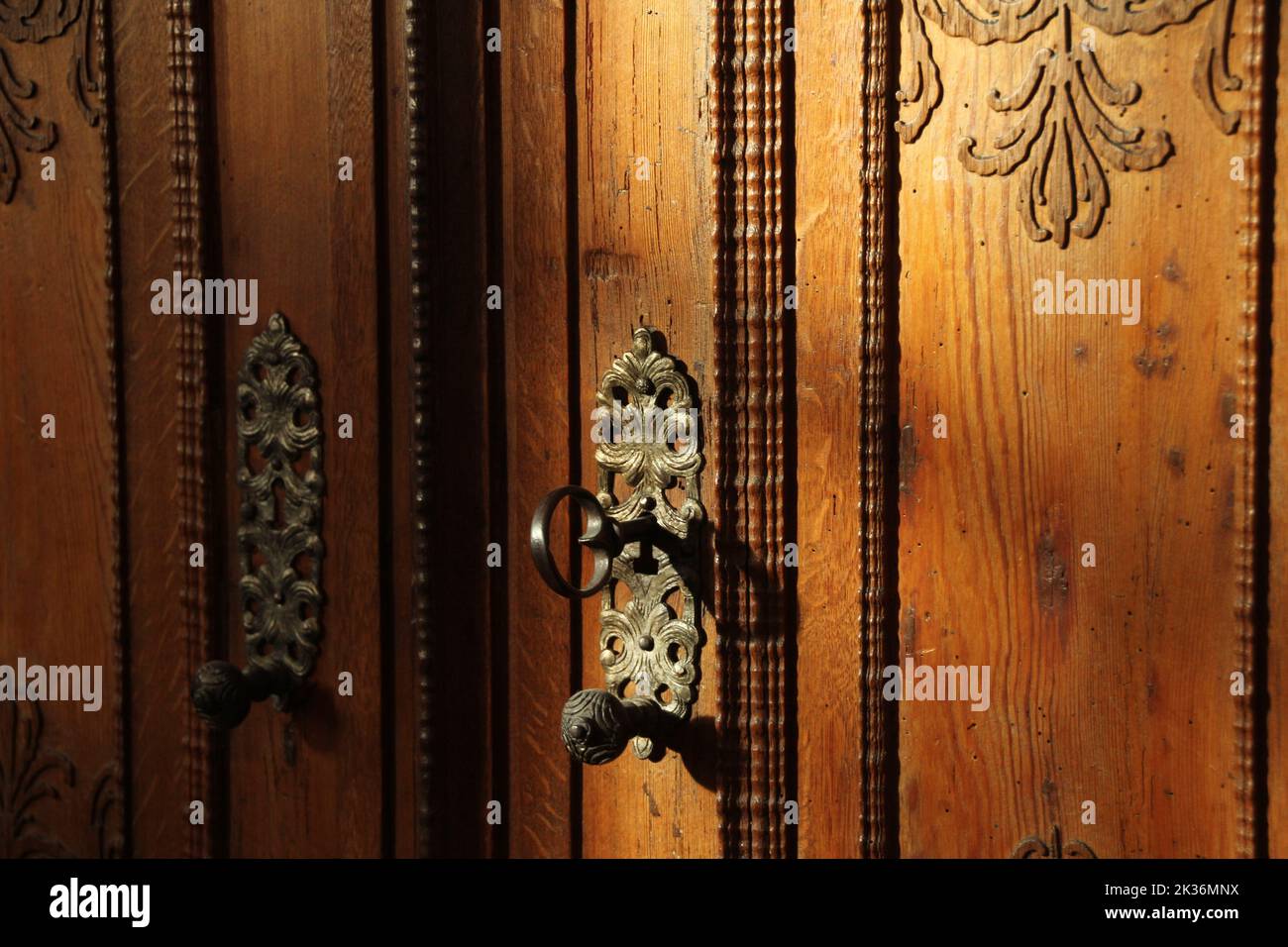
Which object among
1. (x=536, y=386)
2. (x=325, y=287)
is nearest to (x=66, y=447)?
(x=325, y=287)

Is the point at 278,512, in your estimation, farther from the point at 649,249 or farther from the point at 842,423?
the point at 842,423

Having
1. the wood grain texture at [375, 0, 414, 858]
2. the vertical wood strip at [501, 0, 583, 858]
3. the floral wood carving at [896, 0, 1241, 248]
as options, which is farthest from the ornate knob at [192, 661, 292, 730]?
the floral wood carving at [896, 0, 1241, 248]

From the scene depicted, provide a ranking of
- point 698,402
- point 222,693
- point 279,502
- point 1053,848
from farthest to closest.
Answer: point 279,502
point 222,693
point 698,402
point 1053,848

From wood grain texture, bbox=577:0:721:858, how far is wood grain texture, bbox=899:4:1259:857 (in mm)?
196

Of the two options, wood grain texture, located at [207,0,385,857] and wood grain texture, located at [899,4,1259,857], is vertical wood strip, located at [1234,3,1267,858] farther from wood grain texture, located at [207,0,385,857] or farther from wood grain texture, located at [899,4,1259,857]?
wood grain texture, located at [207,0,385,857]

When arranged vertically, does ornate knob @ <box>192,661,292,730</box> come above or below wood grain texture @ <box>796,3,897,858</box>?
below

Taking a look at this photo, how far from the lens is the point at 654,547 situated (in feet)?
4.39

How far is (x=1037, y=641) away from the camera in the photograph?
120 centimetres

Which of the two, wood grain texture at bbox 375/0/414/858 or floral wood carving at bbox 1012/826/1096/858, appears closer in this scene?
floral wood carving at bbox 1012/826/1096/858

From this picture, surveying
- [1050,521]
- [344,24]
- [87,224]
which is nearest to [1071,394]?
[1050,521]

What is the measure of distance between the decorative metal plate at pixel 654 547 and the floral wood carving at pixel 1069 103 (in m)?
0.36

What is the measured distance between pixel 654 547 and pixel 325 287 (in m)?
0.47

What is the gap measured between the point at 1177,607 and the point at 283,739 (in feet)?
3.15

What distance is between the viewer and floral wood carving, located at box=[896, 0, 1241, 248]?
1104 millimetres
